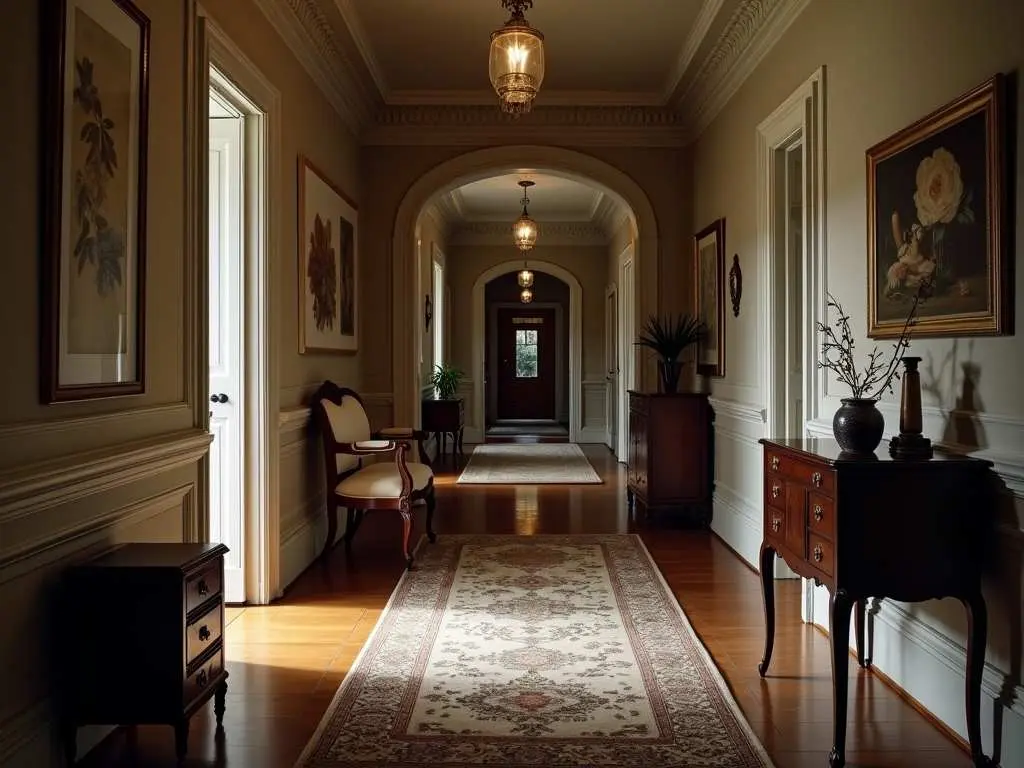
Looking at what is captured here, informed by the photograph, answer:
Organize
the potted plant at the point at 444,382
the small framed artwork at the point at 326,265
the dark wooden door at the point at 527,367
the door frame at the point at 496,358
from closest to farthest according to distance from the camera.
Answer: the small framed artwork at the point at 326,265 → the potted plant at the point at 444,382 → the door frame at the point at 496,358 → the dark wooden door at the point at 527,367

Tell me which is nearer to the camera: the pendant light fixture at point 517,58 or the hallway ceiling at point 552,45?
the pendant light fixture at point 517,58

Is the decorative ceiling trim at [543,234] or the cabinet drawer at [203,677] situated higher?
the decorative ceiling trim at [543,234]

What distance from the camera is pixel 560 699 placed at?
9.75 ft

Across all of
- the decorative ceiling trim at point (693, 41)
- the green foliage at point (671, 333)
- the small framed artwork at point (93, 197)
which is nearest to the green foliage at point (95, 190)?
the small framed artwork at point (93, 197)

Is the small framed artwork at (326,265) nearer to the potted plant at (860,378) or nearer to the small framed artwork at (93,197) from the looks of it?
the small framed artwork at (93,197)

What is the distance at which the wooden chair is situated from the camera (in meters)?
4.87

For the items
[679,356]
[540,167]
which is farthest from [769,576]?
[540,167]

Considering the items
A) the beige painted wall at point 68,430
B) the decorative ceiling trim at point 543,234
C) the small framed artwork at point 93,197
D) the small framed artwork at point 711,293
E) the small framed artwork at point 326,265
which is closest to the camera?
the beige painted wall at point 68,430

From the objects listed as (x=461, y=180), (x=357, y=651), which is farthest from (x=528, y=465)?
(x=357, y=651)

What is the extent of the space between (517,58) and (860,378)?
199 cm

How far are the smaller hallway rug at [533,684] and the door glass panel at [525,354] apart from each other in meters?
12.7

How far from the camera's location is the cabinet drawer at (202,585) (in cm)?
246

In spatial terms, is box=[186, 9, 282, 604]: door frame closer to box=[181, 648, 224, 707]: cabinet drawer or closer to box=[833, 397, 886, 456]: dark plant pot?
box=[181, 648, 224, 707]: cabinet drawer

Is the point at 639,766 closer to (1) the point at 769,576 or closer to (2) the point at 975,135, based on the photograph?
(1) the point at 769,576
